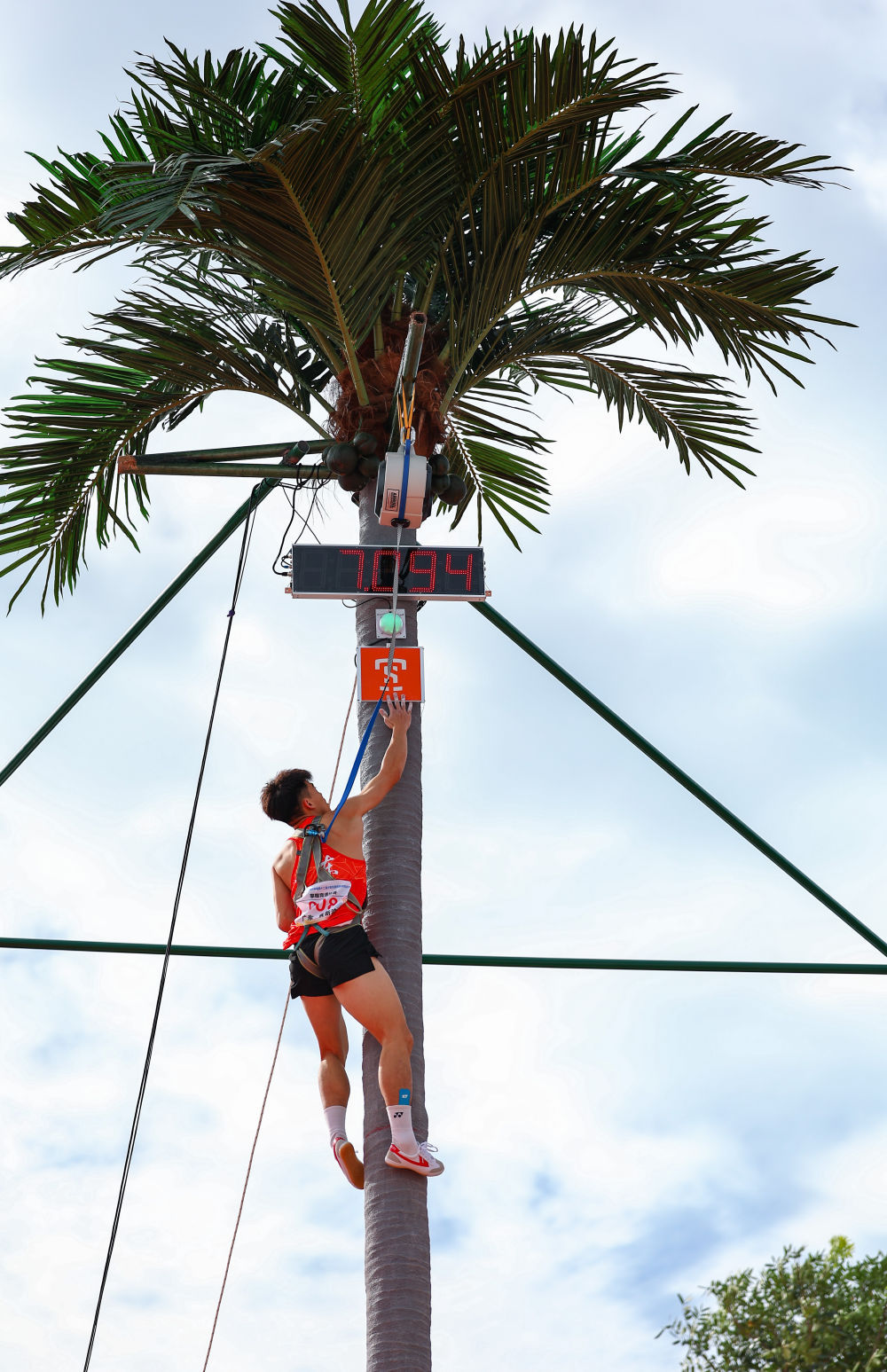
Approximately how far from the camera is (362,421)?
7957 mm

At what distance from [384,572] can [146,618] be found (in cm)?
192

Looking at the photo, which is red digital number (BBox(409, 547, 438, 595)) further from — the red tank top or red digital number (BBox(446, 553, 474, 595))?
the red tank top

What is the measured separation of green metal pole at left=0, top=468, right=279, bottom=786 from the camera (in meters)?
8.16

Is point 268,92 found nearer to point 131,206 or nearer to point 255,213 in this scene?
point 255,213

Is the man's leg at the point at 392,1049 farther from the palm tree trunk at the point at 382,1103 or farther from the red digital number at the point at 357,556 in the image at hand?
the red digital number at the point at 357,556

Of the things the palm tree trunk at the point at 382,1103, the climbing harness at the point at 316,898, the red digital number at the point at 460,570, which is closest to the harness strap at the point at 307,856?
the climbing harness at the point at 316,898

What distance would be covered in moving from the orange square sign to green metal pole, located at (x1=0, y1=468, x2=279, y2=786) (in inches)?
59.6

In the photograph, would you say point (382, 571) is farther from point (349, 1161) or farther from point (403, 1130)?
point (349, 1161)

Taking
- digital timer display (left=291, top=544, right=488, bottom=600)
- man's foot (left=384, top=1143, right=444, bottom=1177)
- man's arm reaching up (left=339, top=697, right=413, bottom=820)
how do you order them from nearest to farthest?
man's foot (left=384, top=1143, right=444, bottom=1177) < man's arm reaching up (left=339, top=697, right=413, bottom=820) < digital timer display (left=291, top=544, right=488, bottom=600)

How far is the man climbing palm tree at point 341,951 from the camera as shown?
620 cm

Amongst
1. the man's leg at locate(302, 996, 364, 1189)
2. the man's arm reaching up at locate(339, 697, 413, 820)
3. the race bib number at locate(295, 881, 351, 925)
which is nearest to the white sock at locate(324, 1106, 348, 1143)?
the man's leg at locate(302, 996, 364, 1189)

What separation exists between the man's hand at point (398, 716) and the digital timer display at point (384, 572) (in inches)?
22.4

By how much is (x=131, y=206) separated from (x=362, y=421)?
5.75 feet

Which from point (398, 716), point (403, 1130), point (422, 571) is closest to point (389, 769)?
point (398, 716)
